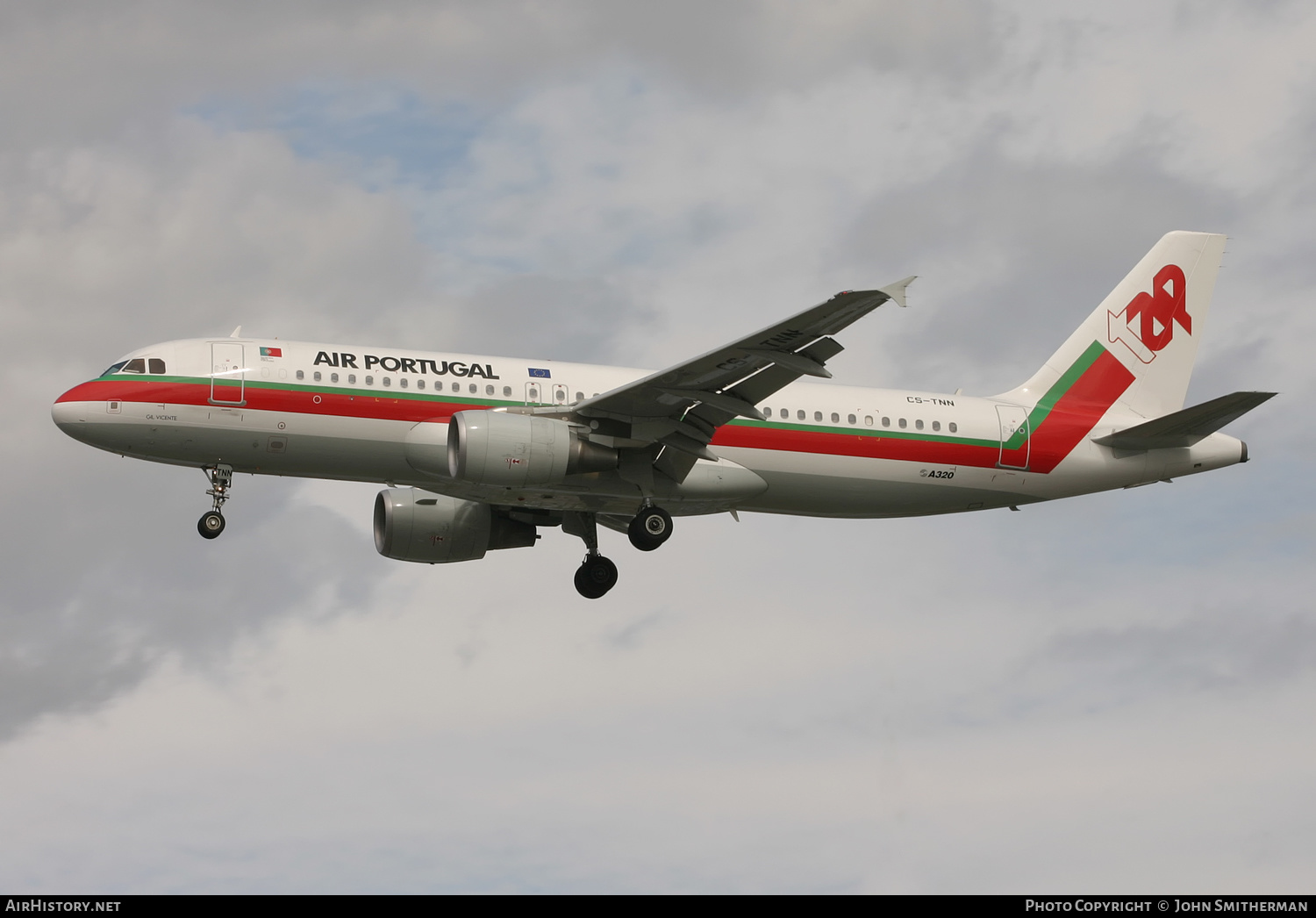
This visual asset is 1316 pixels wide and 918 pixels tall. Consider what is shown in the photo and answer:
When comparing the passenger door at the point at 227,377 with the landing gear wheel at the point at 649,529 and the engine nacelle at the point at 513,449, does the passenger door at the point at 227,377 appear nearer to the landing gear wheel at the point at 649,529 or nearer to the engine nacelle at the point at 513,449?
the engine nacelle at the point at 513,449

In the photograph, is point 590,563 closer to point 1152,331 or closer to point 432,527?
point 432,527

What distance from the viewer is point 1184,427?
4009 centimetres

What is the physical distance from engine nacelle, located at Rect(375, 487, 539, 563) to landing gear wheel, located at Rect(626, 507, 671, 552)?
5070mm

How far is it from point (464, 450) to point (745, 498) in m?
7.34

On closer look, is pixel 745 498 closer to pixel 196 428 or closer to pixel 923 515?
pixel 923 515

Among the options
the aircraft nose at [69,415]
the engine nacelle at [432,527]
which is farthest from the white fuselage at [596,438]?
the engine nacelle at [432,527]

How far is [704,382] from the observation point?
3494cm

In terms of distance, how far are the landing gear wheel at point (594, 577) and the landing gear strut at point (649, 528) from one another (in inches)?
151

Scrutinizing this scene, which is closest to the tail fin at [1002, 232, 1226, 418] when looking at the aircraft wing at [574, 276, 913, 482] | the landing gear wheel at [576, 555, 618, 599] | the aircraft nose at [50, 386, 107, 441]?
the aircraft wing at [574, 276, 913, 482]

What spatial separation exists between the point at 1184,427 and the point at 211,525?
77.6 feet

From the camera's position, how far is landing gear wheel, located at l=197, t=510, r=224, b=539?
118ft

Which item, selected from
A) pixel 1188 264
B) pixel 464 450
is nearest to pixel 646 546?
pixel 464 450

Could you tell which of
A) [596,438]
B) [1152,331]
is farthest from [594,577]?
[1152,331]

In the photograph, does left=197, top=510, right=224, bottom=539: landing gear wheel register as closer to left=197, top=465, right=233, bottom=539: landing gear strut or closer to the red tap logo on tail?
left=197, top=465, right=233, bottom=539: landing gear strut
